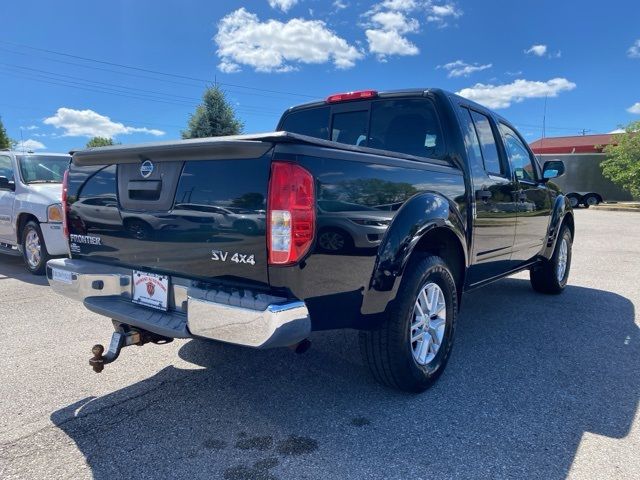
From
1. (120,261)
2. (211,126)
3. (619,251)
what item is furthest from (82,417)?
(211,126)

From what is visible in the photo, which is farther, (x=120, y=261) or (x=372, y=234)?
(x=120, y=261)

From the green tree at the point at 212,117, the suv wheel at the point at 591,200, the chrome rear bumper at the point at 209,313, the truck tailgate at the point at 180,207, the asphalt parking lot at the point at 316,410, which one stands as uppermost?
the green tree at the point at 212,117

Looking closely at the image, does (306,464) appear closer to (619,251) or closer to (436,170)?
(436,170)

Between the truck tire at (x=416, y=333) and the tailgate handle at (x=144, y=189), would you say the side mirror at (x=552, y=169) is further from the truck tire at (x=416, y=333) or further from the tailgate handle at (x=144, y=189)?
the tailgate handle at (x=144, y=189)

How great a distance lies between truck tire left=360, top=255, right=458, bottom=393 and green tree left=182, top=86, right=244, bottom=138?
2280 cm

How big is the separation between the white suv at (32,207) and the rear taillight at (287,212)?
5.08 m

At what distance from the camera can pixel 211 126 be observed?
971 inches

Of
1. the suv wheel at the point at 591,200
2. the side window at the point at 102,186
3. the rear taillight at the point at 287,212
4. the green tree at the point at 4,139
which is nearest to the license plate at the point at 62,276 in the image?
the side window at the point at 102,186

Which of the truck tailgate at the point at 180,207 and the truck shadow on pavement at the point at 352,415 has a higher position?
the truck tailgate at the point at 180,207

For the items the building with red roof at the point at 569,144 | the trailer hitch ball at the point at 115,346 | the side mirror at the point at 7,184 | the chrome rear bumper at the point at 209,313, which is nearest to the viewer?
the chrome rear bumper at the point at 209,313

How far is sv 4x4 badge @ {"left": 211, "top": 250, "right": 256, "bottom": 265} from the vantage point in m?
2.29

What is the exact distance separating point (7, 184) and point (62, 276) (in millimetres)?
4611

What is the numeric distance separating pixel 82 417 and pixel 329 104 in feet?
10.00

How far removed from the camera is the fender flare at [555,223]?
5.34 metres
